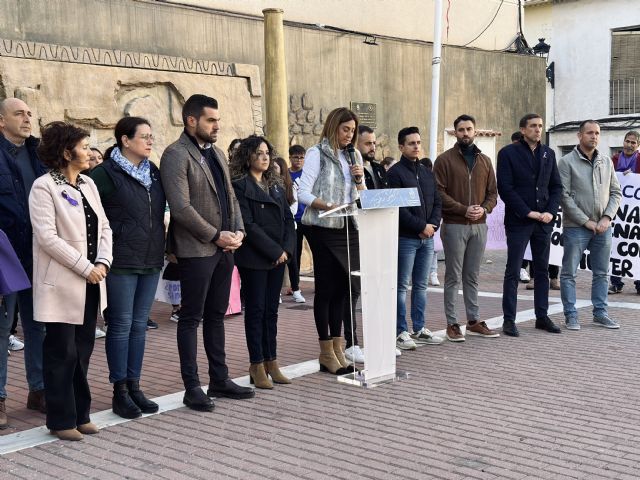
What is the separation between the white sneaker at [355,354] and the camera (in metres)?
7.05

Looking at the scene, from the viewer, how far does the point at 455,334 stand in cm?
808

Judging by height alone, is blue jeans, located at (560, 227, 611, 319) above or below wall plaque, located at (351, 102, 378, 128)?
below

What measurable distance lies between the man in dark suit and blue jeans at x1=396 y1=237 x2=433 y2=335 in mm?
937

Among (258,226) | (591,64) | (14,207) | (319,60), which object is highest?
(591,64)

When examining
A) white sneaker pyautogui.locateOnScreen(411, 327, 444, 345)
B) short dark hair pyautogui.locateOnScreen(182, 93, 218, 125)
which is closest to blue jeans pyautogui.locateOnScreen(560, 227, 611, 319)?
white sneaker pyautogui.locateOnScreen(411, 327, 444, 345)

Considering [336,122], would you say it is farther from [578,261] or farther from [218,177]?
[578,261]

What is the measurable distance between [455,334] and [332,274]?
1857 millimetres

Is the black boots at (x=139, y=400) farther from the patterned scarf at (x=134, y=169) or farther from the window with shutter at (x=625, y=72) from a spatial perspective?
the window with shutter at (x=625, y=72)

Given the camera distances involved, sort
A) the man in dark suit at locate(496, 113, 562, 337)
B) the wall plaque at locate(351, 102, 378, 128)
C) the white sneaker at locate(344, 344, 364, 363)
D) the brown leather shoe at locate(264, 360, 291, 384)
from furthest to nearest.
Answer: the wall plaque at locate(351, 102, 378, 128) → the man in dark suit at locate(496, 113, 562, 337) → the white sneaker at locate(344, 344, 364, 363) → the brown leather shoe at locate(264, 360, 291, 384)

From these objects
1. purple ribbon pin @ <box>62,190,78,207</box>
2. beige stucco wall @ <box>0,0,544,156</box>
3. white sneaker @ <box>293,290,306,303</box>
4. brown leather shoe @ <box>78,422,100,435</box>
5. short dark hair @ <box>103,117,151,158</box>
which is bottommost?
white sneaker @ <box>293,290,306,303</box>

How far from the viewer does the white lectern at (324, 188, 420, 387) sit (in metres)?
6.28

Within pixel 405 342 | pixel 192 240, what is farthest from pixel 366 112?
pixel 192 240

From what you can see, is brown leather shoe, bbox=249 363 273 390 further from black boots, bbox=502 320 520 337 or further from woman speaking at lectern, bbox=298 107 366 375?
black boots, bbox=502 320 520 337

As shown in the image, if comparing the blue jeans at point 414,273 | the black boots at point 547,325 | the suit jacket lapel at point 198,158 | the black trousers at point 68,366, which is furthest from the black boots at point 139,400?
the black boots at point 547,325
